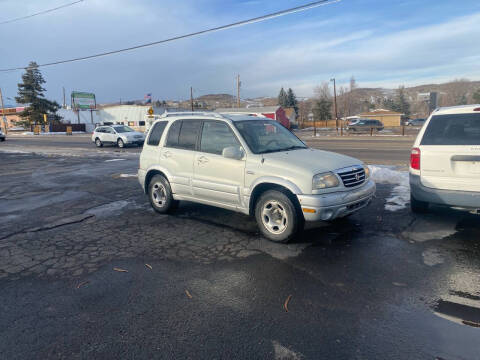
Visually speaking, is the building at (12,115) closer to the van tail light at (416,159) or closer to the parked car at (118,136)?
the parked car at (118,136)

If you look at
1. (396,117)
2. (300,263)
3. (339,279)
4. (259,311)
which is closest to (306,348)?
(259,311)

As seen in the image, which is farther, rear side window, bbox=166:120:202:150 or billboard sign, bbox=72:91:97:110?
billboard sign, bbox=72:91:97:110

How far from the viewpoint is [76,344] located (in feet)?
9.00

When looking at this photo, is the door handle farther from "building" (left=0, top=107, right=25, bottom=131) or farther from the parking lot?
"building" (left=0, top=107, right=25, bottom=131)

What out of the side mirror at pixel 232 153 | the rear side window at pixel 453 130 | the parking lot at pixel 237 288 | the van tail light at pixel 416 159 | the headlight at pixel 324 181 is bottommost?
the parking lot at pixel 237 288

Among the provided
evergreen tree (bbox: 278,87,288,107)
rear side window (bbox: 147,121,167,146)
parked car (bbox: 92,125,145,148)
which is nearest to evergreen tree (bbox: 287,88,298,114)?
evergreen tree (bbox: 278,87,288,107)

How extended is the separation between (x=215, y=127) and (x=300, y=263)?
2657 mm

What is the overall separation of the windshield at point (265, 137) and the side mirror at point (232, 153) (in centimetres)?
21

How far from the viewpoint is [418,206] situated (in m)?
5.86

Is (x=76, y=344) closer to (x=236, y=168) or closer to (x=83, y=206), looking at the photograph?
(x=236, y=168)

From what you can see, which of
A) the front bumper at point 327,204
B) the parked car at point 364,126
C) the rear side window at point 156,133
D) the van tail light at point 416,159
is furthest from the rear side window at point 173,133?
the parked car at point 364,126

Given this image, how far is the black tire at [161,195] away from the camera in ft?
20.4

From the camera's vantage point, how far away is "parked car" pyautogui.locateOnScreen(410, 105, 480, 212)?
4.79 metres

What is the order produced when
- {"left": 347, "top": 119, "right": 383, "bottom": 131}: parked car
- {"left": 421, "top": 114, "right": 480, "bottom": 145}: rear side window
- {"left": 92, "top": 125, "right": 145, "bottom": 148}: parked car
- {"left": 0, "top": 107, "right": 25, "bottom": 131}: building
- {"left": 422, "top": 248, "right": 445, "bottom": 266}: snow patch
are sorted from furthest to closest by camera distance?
1. {"left": 0, "top": 107, "right": 25, "bottom": 131}: building
2. {"left": 347, "top": 119, "right": 383, "bottom": 131}: parked car
3. {"left": 92, "top": 125, "right": 145, "bottom": 148}: parked car
4. {"left": 421, "top": 114, "right": 480, "bottom": 145}: rear side window
5. {"left": 422, "top": 248, "right": 445, "bottom": 266}: snow patch
